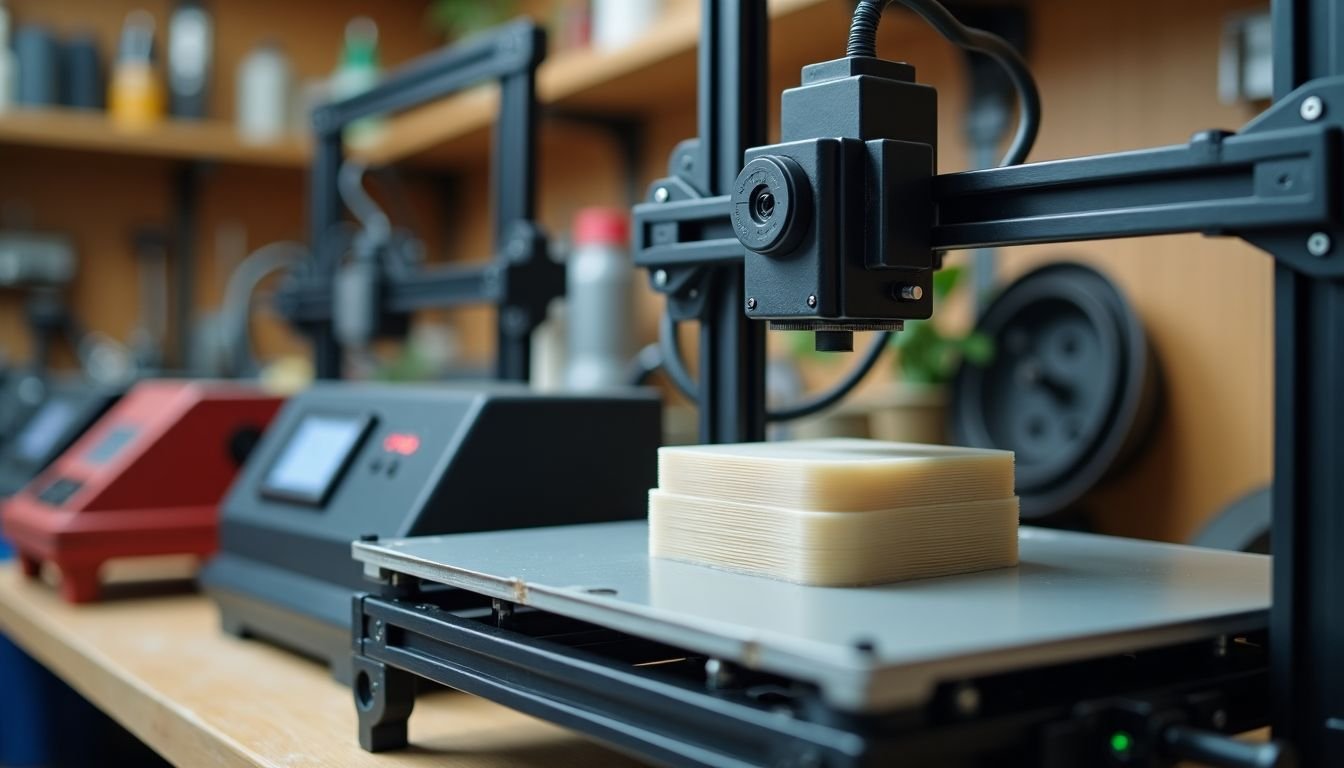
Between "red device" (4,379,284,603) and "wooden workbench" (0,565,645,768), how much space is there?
0.08 meters

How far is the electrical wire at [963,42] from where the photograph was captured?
0.77m

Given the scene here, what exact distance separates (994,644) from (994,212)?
30cm

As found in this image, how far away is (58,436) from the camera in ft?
6.10

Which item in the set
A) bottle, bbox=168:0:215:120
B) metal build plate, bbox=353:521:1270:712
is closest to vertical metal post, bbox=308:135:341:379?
metal build plate, bbox=353:521:1270:712

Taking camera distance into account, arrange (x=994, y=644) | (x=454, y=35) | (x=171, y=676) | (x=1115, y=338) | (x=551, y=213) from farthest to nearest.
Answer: (x=454, y=35) < (x=551, y=213) < (x=1115, y=338) < (x=171, y=676) < (x=994, y=644)

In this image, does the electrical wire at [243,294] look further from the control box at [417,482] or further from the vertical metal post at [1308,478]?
the vertical metal post at [1308,478]

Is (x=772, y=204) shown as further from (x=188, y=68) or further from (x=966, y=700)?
(x=188, y=68)

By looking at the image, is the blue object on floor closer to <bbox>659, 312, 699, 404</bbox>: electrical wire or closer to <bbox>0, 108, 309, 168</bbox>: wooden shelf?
<bbox>659, 312, 699, 404</bbox>: electrical wire

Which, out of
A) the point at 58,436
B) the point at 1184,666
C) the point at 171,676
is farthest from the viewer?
the point at 58,436

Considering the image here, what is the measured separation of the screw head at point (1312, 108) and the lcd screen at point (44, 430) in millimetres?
1688

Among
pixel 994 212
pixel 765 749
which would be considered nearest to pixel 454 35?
pixel 994 212

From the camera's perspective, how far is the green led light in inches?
22.2

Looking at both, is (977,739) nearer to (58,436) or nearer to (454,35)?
(58,436)

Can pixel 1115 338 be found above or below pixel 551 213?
below
